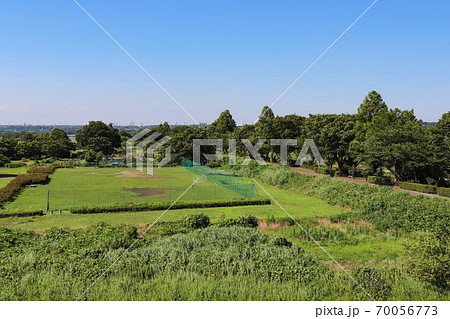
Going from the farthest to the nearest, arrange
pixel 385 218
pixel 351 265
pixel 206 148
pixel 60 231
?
1. pixel 206 148
2. pixel 385 218
3. pixel 60 231
4. pixel 351 265

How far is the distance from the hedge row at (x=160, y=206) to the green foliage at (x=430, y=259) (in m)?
16.2

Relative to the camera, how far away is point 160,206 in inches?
964

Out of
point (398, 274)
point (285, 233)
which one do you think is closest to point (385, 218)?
point (285, 233)

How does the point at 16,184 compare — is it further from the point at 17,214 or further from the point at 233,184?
the point at 233,184

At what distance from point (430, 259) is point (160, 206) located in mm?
17967

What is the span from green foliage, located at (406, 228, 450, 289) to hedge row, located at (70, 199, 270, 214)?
16242mm

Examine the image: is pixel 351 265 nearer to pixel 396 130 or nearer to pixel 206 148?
pixel 396 130

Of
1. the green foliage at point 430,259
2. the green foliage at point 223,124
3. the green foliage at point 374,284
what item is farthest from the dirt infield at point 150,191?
the green foliage at point 223,124

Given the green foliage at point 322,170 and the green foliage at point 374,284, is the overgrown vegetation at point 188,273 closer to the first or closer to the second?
the green foliage at point 374,284

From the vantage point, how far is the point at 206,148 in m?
62.3

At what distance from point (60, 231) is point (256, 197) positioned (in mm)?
15757

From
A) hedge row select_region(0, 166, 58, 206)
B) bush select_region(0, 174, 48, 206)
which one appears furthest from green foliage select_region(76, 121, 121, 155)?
bush select_region(0, 174, 48, 206)

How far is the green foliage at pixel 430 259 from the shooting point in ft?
32.1

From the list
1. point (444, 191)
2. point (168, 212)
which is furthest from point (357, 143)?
point (168, 212)
